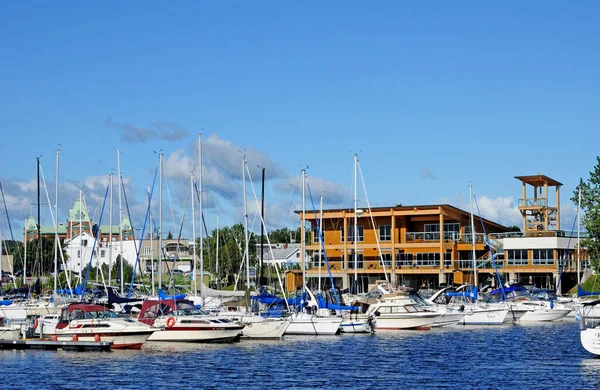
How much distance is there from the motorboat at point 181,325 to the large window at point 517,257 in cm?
5338

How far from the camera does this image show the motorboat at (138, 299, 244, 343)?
172ft

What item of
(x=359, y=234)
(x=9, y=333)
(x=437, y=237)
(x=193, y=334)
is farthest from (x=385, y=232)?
(x=9, y=333)

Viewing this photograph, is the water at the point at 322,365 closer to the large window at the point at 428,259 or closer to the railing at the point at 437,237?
the large window at the point at 428,259

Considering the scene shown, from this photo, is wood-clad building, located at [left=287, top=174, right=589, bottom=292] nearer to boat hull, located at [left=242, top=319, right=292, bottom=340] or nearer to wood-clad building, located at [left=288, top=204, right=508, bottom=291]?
wood-clad building, located at [left=288, top=204, right=508, bottom=291]

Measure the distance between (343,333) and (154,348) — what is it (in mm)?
15774

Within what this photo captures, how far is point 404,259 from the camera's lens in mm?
103000

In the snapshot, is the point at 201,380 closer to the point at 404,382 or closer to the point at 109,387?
the point at 109,387

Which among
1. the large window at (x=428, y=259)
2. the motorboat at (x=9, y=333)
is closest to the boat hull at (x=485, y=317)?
the large window at (x=428, y=259)

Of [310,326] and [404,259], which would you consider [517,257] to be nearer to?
[404,259]

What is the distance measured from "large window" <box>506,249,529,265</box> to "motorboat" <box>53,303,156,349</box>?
192ft

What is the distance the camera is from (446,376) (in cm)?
4031

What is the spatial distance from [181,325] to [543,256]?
56.3 metres

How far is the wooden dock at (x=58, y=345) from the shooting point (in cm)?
4844

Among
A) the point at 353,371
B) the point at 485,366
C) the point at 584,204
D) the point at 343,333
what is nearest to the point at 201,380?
the point at 353,371
